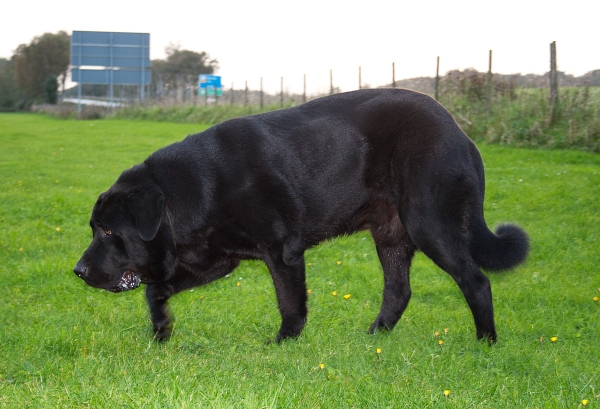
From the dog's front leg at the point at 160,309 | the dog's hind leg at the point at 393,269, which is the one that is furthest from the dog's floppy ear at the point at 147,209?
the dog's hind leg at the point at 393,269

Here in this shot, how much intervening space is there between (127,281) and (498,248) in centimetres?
263

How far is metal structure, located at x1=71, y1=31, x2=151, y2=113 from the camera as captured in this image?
Answer: 140ft

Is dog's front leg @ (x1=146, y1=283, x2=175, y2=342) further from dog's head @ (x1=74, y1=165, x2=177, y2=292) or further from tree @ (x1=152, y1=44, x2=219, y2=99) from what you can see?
tree @ (x1=152, y1=44, x2=219, y2=99)

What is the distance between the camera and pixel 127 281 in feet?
15.3

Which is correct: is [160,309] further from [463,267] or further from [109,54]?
[109,54]

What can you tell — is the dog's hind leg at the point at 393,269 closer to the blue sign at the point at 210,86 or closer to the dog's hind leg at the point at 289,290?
the dog's hind leg at the point at 289,290

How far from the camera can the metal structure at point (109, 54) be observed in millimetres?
42688

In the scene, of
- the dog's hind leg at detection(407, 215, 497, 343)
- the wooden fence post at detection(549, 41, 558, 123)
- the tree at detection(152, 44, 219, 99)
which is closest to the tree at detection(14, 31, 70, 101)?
the tree at detection(152, 44, 219, 99)

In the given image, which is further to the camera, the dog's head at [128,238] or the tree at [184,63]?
the tree at [184,63]

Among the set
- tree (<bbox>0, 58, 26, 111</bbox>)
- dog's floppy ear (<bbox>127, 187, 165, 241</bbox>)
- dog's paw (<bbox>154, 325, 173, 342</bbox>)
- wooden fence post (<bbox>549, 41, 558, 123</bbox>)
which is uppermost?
tree (<bbox>0, 58, 26, 111</bbox>)

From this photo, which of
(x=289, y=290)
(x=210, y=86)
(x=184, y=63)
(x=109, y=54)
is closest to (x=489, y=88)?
(x=289, y=290)

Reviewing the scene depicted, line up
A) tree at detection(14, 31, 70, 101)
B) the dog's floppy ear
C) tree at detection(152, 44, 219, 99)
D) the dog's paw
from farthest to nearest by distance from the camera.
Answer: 1. tree at detection(14, 31, 70, 101)
2. tree at detection(152, 44, 219, 99)
3. the dog's paw
4. the dog's floppy ear

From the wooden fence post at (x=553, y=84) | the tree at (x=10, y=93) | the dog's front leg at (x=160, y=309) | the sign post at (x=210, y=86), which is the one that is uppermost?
the tree at (x=10, y=93)

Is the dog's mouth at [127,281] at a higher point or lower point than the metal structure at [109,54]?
lower
